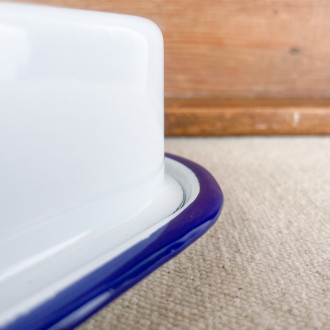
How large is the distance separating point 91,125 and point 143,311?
11 cm

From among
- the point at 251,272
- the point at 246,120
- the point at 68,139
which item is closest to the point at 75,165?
the point at 68,139

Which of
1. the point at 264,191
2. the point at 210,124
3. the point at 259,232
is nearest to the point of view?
the point at 259,232

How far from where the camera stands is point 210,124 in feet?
2.44

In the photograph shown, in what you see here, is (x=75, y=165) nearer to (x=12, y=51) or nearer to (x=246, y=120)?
(x=12, y=51)

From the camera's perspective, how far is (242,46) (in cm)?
81

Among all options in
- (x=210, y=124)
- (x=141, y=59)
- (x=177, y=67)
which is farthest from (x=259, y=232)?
(x=177, y=67)

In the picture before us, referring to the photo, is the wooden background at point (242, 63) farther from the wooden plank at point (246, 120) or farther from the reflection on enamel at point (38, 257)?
the reflection on enamel at point (38, 257)

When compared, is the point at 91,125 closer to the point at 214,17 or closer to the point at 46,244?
the point at 46,244

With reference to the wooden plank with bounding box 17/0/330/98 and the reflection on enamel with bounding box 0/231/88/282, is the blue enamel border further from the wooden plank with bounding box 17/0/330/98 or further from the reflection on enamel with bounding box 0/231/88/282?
the wooden plank with bounding box 17/0/330/98

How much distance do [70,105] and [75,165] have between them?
35 millimetres

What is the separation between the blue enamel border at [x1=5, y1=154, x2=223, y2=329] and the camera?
0.19m

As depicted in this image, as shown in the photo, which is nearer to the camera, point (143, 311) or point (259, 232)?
point (143, 311)

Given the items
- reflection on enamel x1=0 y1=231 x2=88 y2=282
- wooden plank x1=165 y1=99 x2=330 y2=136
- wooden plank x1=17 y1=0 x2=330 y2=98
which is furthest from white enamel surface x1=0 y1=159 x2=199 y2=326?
wooden plank x1=17 y1=0 x2=330 y2=98

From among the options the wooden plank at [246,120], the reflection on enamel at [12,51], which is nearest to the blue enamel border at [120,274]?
the reflection on enamel at [12,51]
